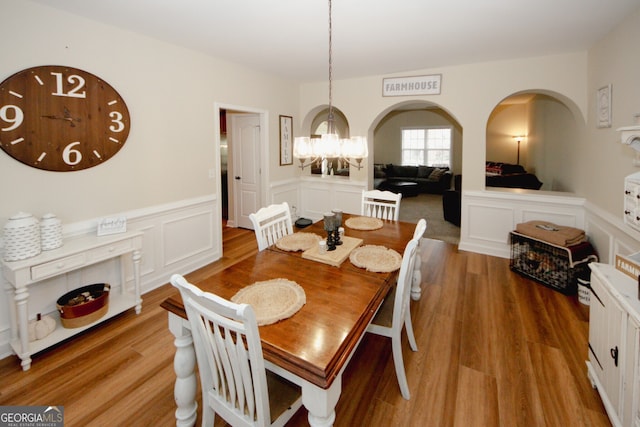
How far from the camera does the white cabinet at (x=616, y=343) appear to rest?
1355 mm

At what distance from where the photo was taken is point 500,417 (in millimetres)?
1701

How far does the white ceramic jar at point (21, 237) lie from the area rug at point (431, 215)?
4731mm

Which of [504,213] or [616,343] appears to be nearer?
[616,343]

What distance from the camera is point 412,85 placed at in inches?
172

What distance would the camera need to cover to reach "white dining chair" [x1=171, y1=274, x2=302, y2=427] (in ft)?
3.52

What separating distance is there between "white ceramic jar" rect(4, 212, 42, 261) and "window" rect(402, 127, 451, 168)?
9.46 meters

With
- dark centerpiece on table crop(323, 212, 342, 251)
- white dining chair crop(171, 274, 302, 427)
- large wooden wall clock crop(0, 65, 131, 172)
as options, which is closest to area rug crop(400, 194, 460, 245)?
dark centerpiece on table crop(323, 212, 342, 251)

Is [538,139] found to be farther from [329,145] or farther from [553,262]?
[329,145]

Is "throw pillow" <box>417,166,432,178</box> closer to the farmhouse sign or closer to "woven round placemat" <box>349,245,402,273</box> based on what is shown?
the farmhouse sign

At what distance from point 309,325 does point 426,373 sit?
120 centimetres

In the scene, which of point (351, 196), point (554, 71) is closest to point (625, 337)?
point (554, 71)

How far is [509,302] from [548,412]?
1.35 m

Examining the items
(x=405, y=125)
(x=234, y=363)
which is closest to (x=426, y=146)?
(x=405, y=125)

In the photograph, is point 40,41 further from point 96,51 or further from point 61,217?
point 61,217
